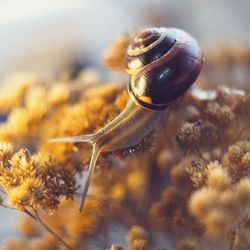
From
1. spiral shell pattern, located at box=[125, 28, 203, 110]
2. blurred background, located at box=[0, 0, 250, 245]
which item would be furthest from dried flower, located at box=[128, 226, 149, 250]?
blurred background, located at box=[0, 0, 250, 245]

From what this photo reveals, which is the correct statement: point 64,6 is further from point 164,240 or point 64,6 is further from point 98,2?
point 164,240

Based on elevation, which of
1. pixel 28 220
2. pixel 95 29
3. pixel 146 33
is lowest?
pixel 95 29

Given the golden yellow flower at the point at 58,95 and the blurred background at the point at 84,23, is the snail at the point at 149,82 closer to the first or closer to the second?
the golden yellow flower at the point at 58,95

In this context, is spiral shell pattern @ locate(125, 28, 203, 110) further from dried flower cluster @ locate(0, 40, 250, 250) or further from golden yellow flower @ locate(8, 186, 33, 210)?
golden yellow flower @ locate(8, 186, 33, 210)

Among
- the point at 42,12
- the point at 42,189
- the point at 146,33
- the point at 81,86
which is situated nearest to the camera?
the point at 42,189

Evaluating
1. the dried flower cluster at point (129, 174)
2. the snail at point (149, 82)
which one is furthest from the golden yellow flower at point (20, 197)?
the snail at point (149, 82)

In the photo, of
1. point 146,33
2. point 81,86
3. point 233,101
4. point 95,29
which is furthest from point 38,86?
point 95,29

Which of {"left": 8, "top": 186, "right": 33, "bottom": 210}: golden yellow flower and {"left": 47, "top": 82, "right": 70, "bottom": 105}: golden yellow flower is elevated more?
{"left": 8, "top": 186, "right": 33, "bottom": 210}: golden yellow flower
